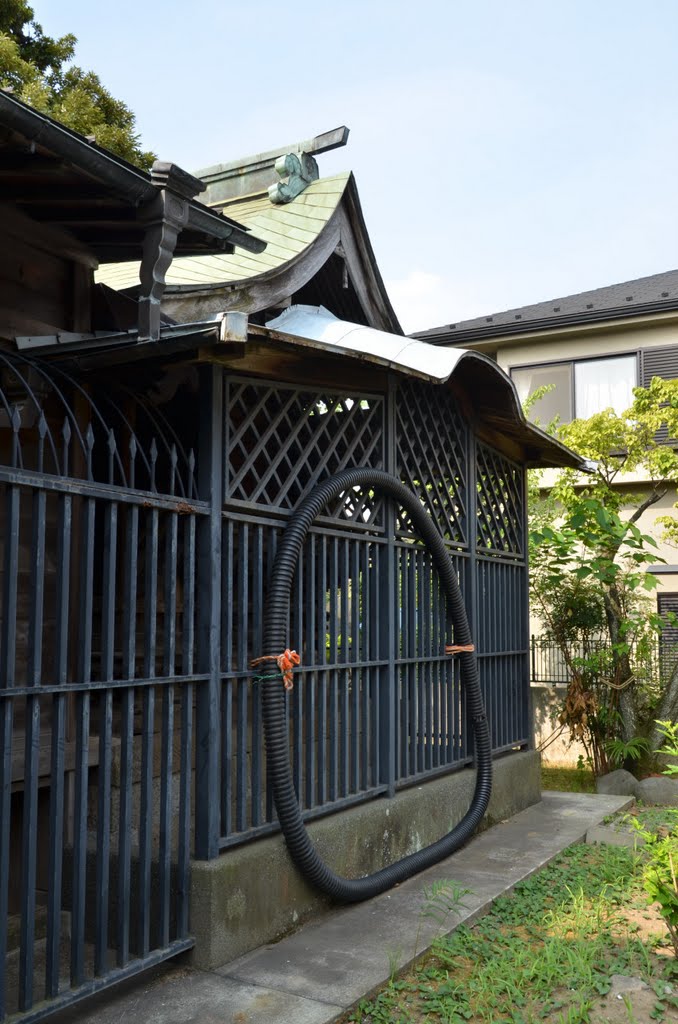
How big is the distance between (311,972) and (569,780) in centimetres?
726

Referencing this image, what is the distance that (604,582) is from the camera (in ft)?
33.0

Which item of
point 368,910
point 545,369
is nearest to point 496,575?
point 368,910

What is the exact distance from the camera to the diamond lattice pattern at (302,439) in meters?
4.80

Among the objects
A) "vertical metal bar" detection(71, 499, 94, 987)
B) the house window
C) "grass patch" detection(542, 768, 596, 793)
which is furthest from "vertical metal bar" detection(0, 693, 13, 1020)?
the house window

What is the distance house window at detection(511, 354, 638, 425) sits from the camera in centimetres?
1552

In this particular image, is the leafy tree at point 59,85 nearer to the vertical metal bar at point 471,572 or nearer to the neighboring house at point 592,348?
the neighboring house at point 592,348

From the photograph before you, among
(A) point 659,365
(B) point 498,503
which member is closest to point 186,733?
(B) point 498,503

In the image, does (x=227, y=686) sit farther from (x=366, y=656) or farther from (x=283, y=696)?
(x=366, y=656)

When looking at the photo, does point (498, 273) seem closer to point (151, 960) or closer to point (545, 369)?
point (545, 369)

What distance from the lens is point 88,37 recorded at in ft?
48.6

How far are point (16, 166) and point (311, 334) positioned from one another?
250 centimetres

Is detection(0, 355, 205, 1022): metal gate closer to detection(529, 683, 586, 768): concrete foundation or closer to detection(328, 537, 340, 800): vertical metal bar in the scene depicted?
detection(328, 537, 340, 800): vertical metal bar

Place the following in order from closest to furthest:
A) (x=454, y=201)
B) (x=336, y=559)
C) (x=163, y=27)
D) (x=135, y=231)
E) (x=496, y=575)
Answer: (x=135, y=231), (x=336, y=559), (x=496, y=575), (x=163, y=27), (x=454, y=201)

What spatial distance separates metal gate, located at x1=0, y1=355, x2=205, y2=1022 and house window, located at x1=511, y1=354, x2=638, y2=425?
38.1ft
